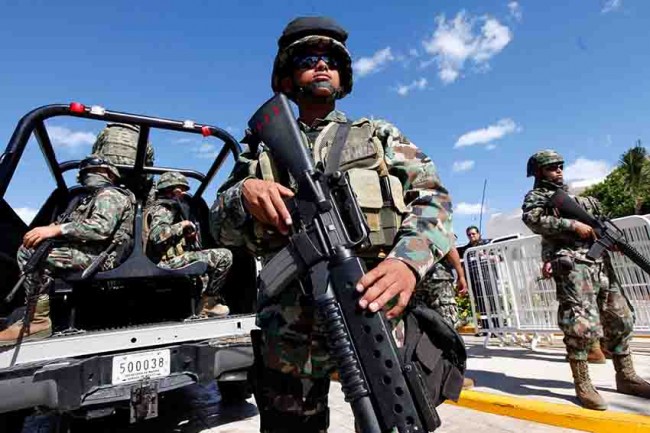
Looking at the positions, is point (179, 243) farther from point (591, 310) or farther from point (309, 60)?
point (591, 310)

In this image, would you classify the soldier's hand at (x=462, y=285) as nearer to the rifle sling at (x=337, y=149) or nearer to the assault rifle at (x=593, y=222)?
the assault rifle at (x=593, y=222)

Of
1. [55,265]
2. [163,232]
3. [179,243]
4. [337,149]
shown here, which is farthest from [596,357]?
[55,265]

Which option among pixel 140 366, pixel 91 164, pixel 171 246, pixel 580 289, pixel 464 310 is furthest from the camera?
pixel 464 310

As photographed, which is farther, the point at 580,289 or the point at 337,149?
the point at 580,289

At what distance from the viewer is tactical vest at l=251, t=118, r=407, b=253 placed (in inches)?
54.6

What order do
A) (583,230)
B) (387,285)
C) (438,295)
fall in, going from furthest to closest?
(438,295), (583,230), (387,285)

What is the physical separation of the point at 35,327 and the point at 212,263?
4.19 ft

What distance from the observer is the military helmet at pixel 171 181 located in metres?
3.88

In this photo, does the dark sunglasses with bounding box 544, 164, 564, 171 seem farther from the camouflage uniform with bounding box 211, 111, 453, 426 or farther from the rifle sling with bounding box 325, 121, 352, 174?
the rifle sling with bounding box 325, 121, 352, 174

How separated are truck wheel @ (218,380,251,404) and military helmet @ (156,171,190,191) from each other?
195cm

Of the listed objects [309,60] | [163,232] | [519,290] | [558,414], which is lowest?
[558,414]

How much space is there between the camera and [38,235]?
2637mm

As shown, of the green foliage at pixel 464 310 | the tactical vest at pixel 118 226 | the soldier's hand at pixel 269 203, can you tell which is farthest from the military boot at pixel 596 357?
the tactical vest at pixel 118 226

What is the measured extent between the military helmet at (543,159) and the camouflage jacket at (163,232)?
124 inches
